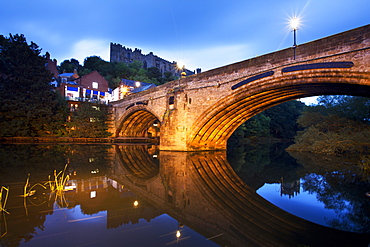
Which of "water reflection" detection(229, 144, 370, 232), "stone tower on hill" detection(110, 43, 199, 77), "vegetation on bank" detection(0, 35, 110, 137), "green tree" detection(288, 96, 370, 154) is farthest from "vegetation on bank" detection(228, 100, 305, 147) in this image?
"stone tower on hill" detection(110, 43, 199, 77)

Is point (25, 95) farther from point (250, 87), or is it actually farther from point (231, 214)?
point (231, 214)

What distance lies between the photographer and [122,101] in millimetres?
28578

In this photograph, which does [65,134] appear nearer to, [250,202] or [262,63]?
[262,63]

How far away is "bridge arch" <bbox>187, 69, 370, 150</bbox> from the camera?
9.16 meters

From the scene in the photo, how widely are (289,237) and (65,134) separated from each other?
28.8 m

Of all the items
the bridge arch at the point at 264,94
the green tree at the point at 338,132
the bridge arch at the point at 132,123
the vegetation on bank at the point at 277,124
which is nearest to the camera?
the bridge arch at the point at 264,94

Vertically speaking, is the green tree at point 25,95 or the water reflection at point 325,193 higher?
the green tree at point 25,95

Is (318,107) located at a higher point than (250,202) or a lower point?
higher

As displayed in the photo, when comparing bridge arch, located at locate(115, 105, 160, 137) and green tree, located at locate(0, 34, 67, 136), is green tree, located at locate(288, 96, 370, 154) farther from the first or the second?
green tree, located at locate(0, 34, 67, 136)

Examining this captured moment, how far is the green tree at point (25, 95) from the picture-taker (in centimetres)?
2389

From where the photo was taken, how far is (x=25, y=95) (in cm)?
2519

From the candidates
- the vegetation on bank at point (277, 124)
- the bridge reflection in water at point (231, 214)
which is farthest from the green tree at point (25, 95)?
the vegetation on bank at point (277, 124)

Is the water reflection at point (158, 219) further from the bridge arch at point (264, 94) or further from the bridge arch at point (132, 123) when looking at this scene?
the bridge arch at point (132, 123)

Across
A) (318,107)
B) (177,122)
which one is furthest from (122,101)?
(318,107)
